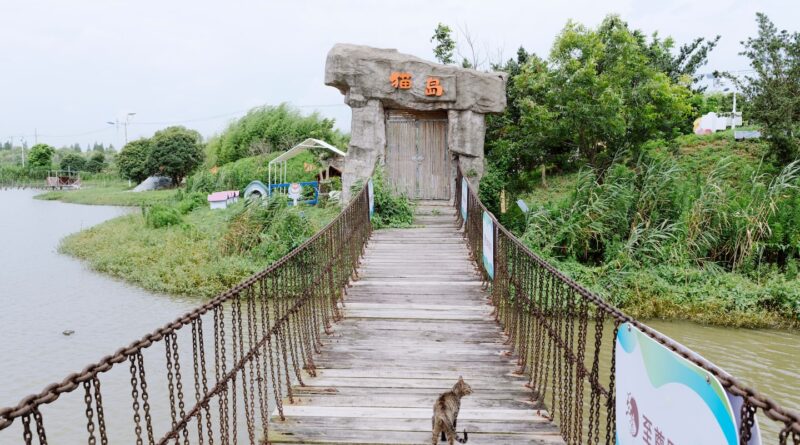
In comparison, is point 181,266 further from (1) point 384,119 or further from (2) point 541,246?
(2) point 541,246

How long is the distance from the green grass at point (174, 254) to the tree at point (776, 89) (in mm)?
10262

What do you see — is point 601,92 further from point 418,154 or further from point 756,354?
point 756,354

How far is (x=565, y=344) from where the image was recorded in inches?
151

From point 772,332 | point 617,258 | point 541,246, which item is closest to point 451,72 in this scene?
point 541,246

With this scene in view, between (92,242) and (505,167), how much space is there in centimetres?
1211

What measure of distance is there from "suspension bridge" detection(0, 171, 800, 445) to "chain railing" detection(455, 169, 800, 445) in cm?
1

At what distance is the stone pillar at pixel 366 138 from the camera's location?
13.7m

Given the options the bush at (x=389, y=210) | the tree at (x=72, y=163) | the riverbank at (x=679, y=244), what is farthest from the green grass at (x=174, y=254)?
the tree at (x=72, y=163)

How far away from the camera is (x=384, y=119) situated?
14109 mm

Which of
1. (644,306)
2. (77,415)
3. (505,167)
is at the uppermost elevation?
(505,167)

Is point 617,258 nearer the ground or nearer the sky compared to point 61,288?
nearer the sky

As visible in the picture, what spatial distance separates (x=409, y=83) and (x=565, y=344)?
10.4 m

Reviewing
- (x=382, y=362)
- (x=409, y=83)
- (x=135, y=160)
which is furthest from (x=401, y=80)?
(x=135, y=160)

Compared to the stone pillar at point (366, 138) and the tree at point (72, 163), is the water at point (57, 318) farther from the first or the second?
the tree at point (72, 163)
